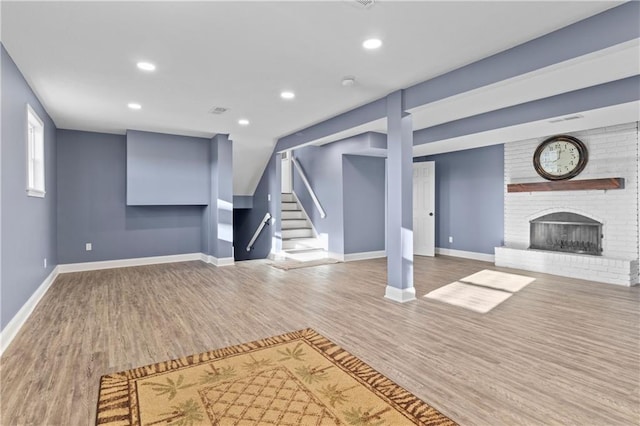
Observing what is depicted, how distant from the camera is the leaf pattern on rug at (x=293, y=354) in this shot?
256cm

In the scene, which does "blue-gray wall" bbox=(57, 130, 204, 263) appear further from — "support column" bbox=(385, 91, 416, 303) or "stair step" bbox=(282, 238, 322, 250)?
"support column" bbox=(385, 91, 416, 303)


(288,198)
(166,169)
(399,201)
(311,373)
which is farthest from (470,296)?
(166,169)

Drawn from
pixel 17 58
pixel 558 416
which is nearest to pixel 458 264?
pixel 558 416

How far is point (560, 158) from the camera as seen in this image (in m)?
5.71

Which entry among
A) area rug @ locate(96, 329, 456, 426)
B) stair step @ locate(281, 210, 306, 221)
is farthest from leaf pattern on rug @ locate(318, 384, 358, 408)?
stair step @ locate(281, 210, 306, 221)

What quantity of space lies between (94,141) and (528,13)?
6.73m

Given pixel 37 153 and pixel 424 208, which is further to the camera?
pixel 424 208

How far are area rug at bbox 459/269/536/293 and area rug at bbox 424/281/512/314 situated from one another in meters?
0.24

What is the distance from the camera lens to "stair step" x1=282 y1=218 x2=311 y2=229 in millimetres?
7828

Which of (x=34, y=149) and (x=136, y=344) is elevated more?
(x=34, y=149)

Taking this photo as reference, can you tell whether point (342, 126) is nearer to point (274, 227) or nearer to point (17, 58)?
point (274, 227)

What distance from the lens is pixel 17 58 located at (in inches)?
120

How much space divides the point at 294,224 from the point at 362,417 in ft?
20.2

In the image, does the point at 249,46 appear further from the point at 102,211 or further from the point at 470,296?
the point at 102,211
